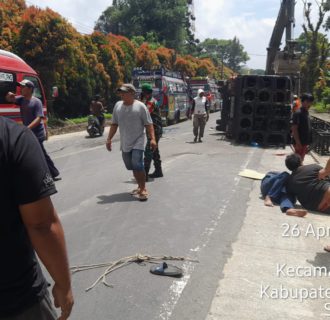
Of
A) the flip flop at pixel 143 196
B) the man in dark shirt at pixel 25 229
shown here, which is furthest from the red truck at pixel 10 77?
the man in dark shirt at pixel 25 229

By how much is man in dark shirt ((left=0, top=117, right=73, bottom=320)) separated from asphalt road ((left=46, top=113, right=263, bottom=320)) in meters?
1.63

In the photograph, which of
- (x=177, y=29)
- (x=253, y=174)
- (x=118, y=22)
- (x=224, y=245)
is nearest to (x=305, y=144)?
(x=253, y=174)

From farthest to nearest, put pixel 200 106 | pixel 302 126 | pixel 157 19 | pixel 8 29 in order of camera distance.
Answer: pixel 157 19 < pixel 8 29 < pixel 200 106 < pixel 302 126

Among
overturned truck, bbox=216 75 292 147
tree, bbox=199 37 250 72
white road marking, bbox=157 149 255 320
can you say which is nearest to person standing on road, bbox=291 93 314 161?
white road marking, bbox=157 149 255 320

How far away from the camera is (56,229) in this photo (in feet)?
6.33

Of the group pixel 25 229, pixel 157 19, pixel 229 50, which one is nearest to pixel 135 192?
pixel 25 229

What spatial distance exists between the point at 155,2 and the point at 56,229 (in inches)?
2540

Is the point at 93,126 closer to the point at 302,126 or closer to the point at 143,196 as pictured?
the point at 302,126

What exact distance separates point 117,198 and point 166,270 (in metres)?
2.99

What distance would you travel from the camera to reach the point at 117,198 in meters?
7.05

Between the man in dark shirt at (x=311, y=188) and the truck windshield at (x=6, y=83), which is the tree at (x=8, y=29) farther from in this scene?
the man in dark shirt at (x=311, y=188)

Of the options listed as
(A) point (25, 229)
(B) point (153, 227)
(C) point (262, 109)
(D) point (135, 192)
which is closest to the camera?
(A) point (25, 229)

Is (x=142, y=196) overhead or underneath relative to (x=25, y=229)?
underneath

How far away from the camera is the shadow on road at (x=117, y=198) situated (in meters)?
6.89
